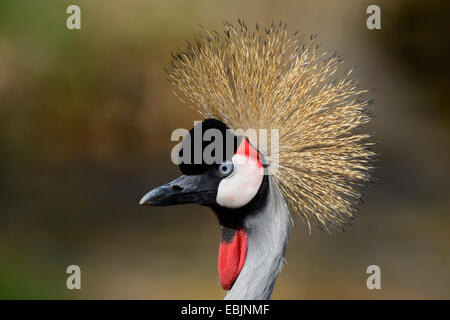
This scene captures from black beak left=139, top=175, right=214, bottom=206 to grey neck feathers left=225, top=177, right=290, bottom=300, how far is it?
0.17m

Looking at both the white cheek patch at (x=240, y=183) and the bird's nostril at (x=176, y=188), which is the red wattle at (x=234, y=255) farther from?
the bird's nostril at (x=176, y=188)

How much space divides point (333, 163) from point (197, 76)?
489mm

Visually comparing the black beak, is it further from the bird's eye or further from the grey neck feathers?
the grey neck feathers

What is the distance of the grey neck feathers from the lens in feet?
4.42

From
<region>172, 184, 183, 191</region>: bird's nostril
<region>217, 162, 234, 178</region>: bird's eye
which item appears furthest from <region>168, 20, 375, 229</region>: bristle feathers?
<region>172, 184, 183, 191</region>: bird's nostril

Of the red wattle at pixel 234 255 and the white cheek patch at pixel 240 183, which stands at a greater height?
the white cheek patch at pixel 240 183

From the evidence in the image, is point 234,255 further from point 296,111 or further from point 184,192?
point 296,111

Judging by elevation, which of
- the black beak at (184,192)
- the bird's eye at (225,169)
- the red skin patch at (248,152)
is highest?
the red skin patch at (248,152)

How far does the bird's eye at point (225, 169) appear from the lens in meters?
1.32

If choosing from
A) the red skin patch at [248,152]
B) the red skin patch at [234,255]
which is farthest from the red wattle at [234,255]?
the red skin patch at [248,152]

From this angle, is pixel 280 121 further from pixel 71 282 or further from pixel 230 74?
pixel 71 282

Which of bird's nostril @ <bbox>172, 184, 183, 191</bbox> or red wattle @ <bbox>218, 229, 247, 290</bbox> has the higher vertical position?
bird's nostril @ <bbox>172, 184, 183, 191</bbox>
